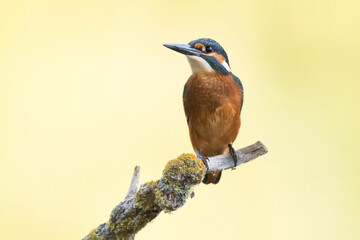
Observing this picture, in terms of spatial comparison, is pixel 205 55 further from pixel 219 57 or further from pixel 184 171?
pixel 184 171

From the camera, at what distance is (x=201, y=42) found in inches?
145

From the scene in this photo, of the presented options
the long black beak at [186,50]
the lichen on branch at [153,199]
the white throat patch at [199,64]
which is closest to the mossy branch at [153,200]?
the lichen on branch at [153,199]

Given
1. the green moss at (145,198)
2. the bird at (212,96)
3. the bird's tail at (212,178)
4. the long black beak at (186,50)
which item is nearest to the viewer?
the green moss at (145,198)

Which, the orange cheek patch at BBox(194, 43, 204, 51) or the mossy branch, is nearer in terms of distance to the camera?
the mossy branch

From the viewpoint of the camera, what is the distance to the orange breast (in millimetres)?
3812

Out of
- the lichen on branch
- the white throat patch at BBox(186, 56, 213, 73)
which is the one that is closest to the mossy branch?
the lichen on branch

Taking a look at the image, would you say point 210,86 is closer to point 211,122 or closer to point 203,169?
point 211,122

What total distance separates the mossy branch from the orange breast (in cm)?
117

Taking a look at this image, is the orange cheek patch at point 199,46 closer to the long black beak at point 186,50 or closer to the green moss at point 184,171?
the long black beak at point 186,50

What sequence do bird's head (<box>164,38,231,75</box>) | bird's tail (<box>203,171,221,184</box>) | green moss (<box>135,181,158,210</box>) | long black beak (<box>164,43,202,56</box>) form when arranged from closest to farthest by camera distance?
green moss (<box>135,181,158,210</box>), long black beak (<box>164,43,202,56</box>), bird's head (<box>164,38,231,75</box>), bird's tail (<box>203,171,221,184</box>)

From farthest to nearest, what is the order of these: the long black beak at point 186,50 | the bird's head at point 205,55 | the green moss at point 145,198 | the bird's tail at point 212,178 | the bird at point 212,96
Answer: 1. the bird's tail at point 212,178
2. the bird at point 212,96
3. the bird's head at point 205,55
4. the long black beak at point 186,50
5. the green moss at point 145,198

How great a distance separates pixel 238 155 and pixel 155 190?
2.58 feet

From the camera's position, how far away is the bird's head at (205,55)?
3648mm

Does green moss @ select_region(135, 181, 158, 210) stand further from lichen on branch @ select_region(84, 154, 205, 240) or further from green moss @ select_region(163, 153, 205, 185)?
green moss @ select_region(163, 153, 205, 185)
